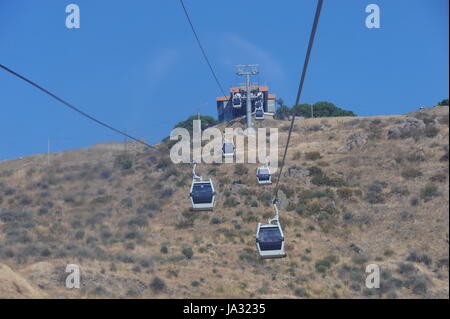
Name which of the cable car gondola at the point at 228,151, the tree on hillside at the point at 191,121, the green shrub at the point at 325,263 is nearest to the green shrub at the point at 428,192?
the green shrub at the point at 325,263

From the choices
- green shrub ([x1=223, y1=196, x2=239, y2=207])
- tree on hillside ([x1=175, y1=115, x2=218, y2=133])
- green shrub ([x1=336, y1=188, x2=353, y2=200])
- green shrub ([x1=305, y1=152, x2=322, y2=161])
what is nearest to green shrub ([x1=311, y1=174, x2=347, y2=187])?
green shrub ([x1=336, y1=188, x2=353, y2=200])

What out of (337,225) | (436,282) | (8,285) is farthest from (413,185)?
(8,285)

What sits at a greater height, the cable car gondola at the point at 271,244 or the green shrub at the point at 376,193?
the green shrub at the point at 376,193

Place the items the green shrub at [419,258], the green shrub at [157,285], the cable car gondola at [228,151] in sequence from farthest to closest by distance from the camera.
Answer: the cable car gondola at [228,151]
the green shrub at [419,258]
the green shrub at [157,285]

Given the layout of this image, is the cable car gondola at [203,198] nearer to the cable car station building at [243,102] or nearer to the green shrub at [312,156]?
the green shrub at [312,156]

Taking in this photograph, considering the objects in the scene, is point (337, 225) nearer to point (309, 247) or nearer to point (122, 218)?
point (309, 247)

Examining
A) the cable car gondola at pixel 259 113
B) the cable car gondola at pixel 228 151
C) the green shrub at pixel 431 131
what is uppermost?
the cable car gondola at pixel 259 113
